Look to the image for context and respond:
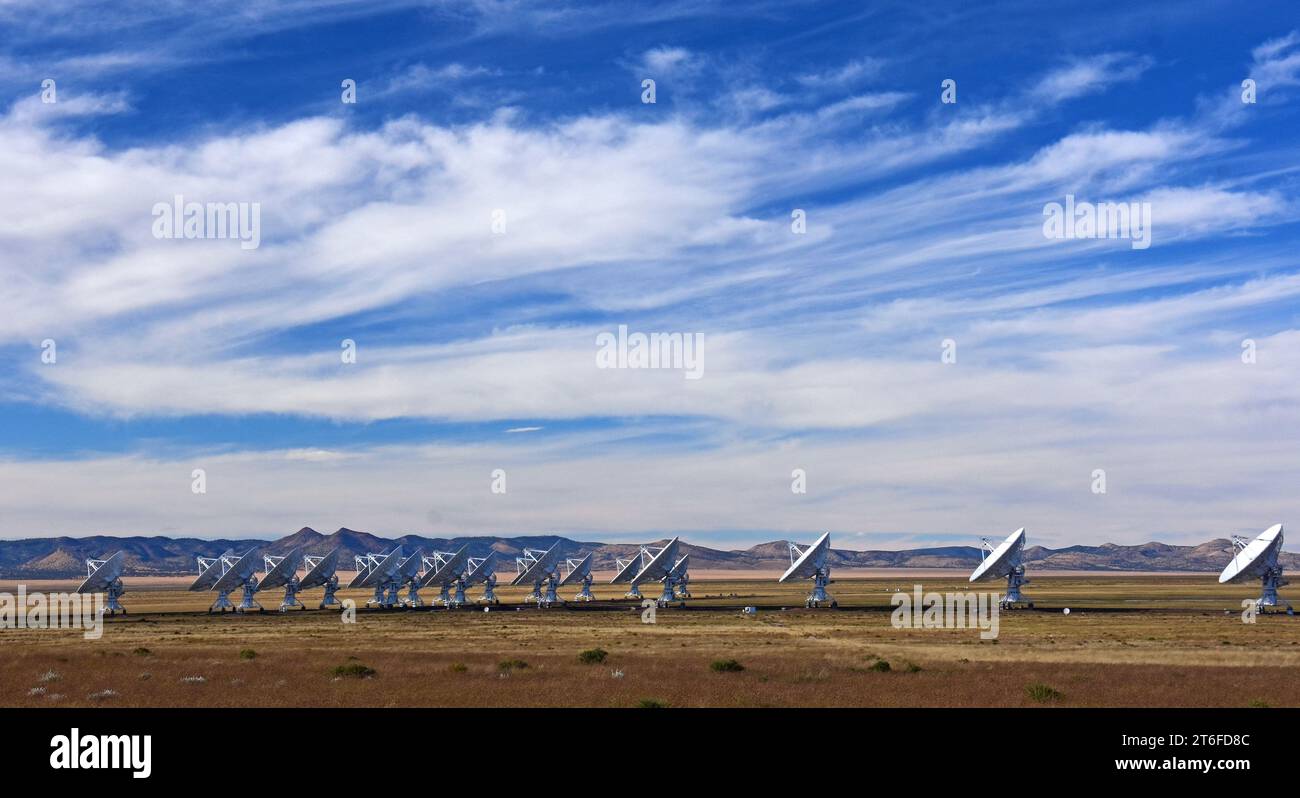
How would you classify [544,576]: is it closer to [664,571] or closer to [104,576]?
[664,571]

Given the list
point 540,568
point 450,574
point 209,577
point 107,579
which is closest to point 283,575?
point 209,577

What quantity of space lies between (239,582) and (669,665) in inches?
3623

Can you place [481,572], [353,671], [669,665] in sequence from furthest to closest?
1. [481,572]
2. [669,665]
3. [353,671]

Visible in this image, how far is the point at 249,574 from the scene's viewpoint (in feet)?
414

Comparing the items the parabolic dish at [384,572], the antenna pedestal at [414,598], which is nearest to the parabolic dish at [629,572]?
the antenna pedestal at [414,598]

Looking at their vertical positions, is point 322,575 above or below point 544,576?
above

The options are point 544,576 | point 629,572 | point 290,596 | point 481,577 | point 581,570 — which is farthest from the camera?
point 481,577

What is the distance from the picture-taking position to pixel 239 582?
125812 mm

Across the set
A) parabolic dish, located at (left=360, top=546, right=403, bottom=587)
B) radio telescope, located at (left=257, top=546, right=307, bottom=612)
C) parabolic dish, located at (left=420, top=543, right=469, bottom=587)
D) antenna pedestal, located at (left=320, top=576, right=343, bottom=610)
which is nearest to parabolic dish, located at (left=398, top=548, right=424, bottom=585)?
parabolic dish, located at (left=360, top=546, right=403, bottom=587)

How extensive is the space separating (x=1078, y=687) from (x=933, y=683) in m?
5.21

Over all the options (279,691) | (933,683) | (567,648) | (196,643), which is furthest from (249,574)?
(933,683)

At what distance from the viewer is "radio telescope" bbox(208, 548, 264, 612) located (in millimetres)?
124188

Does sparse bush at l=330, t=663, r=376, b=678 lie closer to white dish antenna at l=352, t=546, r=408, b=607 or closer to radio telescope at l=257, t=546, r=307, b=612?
radio telescope at l=257, t=546, r=307, b=612
